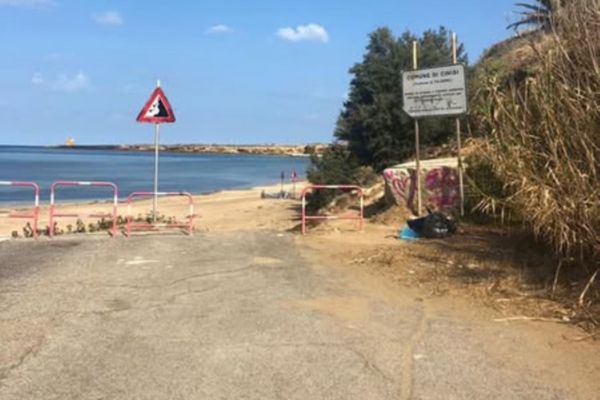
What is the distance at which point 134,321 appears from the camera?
748 centimetres

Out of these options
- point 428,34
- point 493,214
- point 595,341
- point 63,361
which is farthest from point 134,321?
point 428,34

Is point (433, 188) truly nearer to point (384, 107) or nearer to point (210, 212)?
point (384, 107)

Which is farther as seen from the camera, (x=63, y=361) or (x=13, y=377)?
(x=63, y=361)

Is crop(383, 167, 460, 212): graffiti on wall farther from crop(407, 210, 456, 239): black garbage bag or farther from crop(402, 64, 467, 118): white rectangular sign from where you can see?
crop(407, 210, 456, 239): black garbage bag

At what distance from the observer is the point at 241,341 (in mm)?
6691

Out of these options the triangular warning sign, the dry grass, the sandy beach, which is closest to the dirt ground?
the dry grass

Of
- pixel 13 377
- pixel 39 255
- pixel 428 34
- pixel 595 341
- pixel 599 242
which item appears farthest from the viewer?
pixel 428 34

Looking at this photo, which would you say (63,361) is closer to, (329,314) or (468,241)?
(329,314)

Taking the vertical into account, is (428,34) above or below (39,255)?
above

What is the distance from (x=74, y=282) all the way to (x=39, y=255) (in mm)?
2908

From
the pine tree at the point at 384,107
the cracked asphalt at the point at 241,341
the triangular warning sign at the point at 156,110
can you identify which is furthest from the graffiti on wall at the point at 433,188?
the pine tree at the point at 384,107

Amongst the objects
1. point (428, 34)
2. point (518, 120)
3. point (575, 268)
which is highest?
point (428, 34)

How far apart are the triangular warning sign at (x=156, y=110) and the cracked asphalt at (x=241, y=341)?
6056mm

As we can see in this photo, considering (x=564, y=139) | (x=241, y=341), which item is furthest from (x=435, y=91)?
(x=241, y=341)
